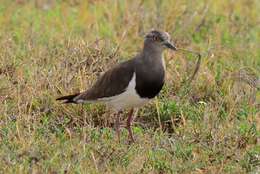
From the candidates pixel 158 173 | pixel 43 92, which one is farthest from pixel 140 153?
pixel 43 92

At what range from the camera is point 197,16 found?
10242mm

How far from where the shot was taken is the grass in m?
6.37

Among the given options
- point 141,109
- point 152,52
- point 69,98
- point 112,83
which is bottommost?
point 141,109

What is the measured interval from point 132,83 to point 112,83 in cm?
27

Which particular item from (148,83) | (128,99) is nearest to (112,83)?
(128,99)

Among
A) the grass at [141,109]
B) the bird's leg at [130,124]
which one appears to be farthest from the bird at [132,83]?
the grass at [141,109]

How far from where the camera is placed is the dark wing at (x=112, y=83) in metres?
6.88

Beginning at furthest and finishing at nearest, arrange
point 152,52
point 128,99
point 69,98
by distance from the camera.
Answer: point 69,98 → point 152,52 → point 128,99

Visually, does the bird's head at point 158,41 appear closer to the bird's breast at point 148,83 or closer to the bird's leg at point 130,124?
the bird's breast at point 148,83

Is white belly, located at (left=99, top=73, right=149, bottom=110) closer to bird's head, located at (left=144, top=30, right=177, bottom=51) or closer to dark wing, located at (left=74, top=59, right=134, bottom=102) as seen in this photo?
dark wing, located at (left=74, top=59, right=134, bottom=102)

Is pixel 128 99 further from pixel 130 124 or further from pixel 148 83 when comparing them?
pixel 130 124

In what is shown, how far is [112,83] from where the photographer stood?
701 centimetres

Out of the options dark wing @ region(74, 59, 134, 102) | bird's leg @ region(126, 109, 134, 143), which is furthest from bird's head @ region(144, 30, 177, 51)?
bird's leg @ region(126, 109, 134, 143)

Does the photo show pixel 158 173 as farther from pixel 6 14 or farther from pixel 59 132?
pixel 6 14
